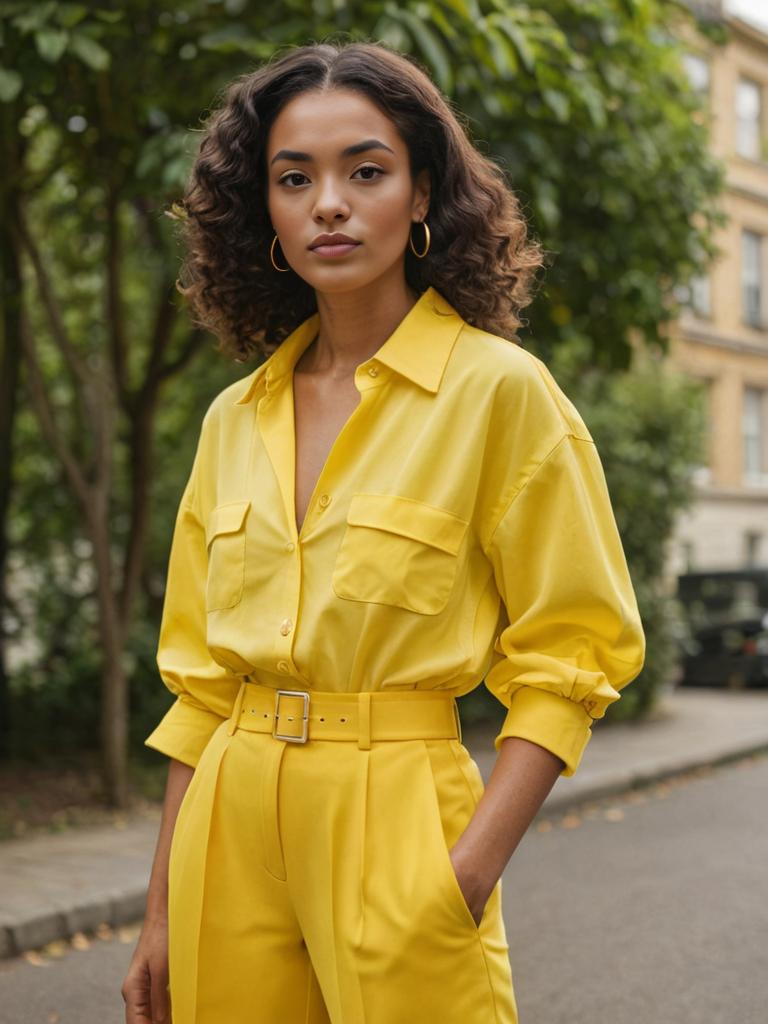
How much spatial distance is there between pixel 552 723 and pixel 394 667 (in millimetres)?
215

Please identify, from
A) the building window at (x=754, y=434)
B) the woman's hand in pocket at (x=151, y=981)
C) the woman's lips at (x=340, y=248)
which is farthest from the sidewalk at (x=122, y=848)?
the building window at (x=754, y=434)

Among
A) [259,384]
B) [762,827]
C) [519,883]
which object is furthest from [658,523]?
[259,384]

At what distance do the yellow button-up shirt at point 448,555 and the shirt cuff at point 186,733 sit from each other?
19 centimetres

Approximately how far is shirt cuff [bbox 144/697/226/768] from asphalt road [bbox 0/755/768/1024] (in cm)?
290

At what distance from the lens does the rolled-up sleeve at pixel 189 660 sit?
2.01 metres

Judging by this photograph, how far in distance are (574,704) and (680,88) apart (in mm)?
7488

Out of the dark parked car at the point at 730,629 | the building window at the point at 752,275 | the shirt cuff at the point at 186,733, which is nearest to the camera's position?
the shirt cuff at the point at 186,733

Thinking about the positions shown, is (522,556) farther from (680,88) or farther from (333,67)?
(680,88)

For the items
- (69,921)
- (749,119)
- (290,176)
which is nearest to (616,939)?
(69,921)

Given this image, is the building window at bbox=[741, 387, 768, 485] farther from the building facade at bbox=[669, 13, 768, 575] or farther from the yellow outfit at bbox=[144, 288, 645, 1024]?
the yellow outfit at bbox=[144, 288, 645, 1024]

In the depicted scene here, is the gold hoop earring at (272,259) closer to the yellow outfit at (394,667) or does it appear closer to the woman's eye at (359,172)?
the woman's eye at (359,172)

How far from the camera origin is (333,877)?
1.73 metres

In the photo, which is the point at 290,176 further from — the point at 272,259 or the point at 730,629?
the point at 730,629

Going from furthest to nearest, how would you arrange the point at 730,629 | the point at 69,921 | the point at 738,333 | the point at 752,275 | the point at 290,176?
1. the point at 752,275
2. the point at 738,333
3. the point at 730,629
4. the point at 69,921
5. the point at 290,176
